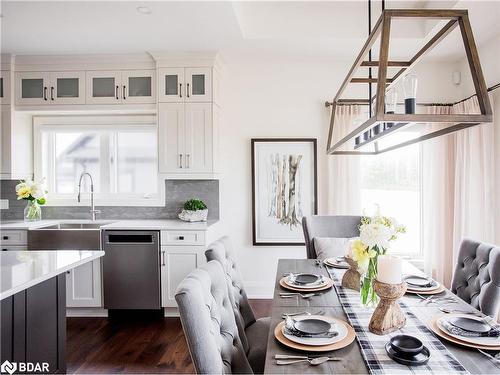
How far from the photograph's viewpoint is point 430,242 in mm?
3719

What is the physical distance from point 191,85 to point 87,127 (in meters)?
1.42

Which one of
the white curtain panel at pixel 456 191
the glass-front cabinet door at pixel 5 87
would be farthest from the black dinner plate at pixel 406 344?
the glass-front cabinet door at pixel 5 87

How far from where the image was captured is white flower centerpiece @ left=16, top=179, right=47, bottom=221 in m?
3.56

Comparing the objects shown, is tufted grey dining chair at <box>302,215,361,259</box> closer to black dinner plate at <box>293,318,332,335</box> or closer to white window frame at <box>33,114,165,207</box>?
black dinner plate at <box>293,318,332,335</box>

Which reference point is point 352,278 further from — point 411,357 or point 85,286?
point 85,286

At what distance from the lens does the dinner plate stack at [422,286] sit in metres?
1.88

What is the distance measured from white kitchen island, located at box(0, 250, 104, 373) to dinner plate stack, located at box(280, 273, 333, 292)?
1.19 metres

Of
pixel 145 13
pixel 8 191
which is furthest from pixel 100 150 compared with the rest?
pixel 145 13

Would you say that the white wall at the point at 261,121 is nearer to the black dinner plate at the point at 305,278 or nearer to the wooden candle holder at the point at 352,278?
the black dinner plate at the point at 305,278

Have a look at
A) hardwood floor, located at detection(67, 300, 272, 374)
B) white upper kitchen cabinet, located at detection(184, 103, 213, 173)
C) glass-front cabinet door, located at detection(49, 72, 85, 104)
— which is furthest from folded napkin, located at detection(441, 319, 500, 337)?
glass-front cabinet door, located at detection(49, 72, 85, 104)

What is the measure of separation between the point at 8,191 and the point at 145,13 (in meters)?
2.76

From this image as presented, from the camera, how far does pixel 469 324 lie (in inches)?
56.0

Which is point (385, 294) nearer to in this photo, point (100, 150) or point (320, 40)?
point (320, 40)

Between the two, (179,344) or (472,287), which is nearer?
(472,287)
